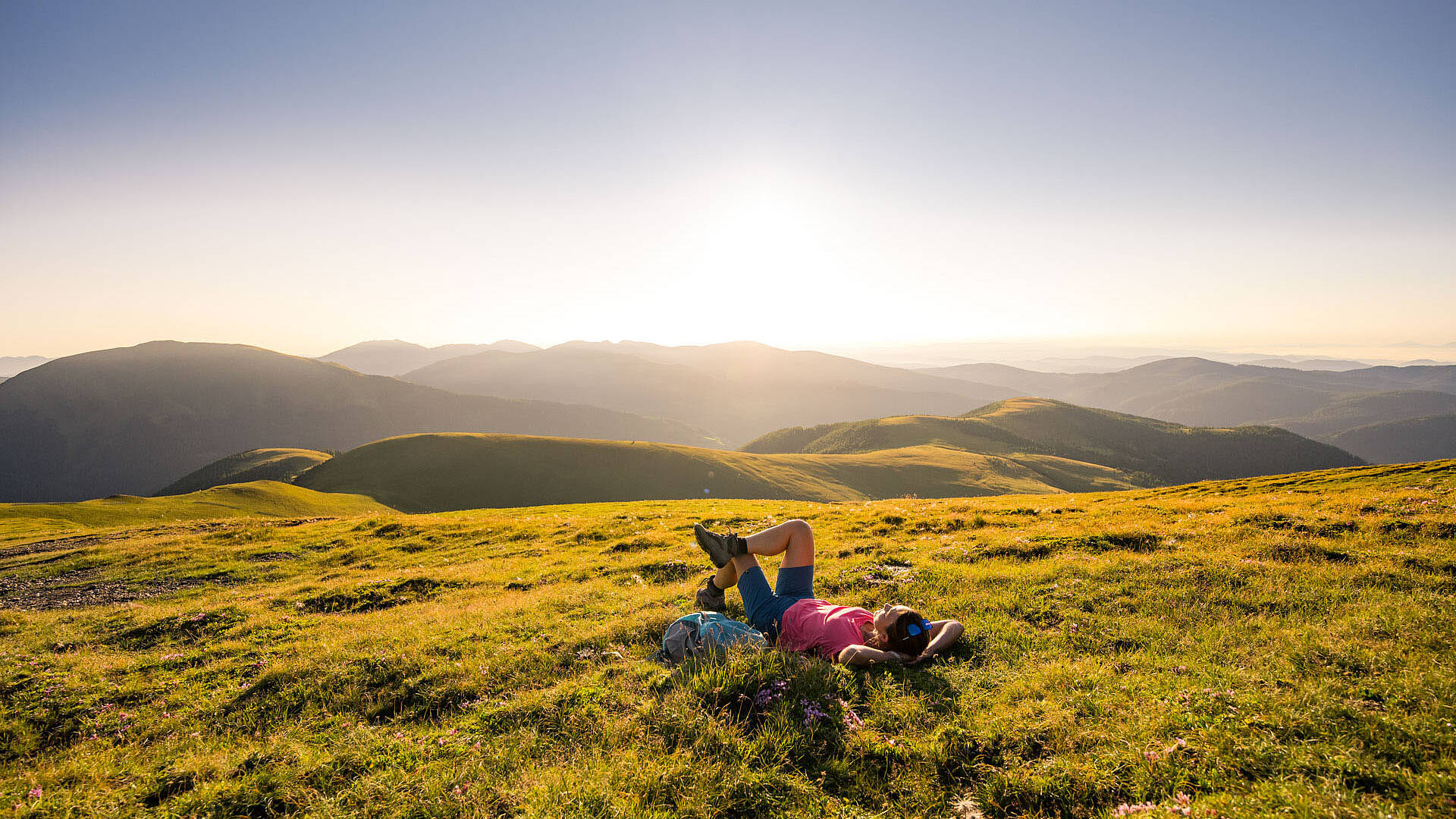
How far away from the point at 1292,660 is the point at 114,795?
14.0 m

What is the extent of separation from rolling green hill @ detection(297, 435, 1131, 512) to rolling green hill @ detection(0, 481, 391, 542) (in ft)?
60.2

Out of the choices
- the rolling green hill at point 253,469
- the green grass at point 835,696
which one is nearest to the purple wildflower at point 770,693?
the green grass at point 835,696

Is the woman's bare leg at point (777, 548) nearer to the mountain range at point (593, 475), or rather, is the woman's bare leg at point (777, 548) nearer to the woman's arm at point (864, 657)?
the woman's arm at point (864, 657)

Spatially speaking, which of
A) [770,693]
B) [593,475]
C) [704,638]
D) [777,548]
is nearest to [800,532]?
[777,548]

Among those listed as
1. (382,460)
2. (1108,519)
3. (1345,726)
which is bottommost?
(382,460)

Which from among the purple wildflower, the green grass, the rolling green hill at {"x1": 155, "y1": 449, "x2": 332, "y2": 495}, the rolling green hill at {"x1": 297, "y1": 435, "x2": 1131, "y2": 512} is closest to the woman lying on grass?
the green grass

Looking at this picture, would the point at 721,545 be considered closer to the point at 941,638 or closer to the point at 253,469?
the point at 941,638

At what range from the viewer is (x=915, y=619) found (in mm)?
7426

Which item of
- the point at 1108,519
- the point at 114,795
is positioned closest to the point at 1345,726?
the point at 114,795

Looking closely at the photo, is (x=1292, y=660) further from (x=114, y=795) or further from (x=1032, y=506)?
(x=1032, y=506)

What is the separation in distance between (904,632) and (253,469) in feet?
665

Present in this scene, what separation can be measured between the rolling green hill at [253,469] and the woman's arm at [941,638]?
169233 millimetres

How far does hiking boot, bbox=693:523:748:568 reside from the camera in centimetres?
896

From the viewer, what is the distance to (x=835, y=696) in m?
6.44
